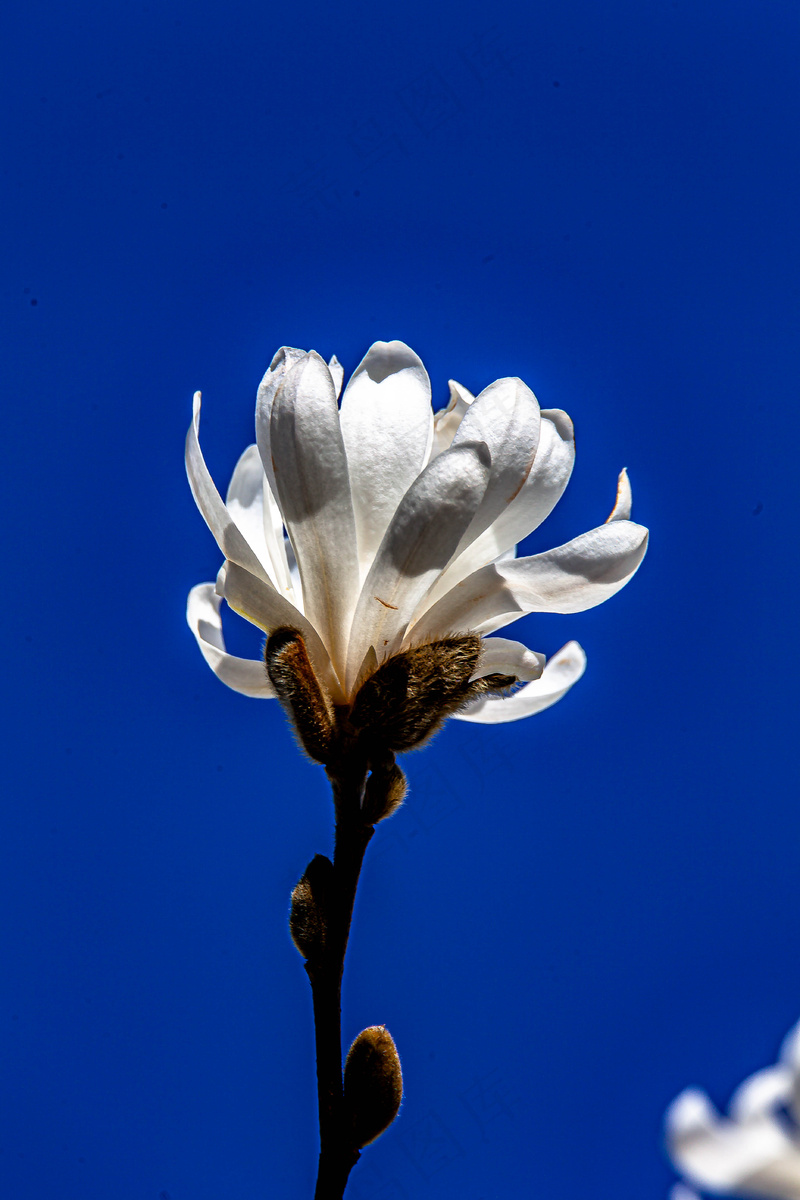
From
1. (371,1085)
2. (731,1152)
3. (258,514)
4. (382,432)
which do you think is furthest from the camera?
(258,514)

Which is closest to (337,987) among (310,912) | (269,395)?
(310,912)

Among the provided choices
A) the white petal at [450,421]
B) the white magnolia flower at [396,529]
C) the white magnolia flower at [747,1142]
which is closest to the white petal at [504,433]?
the white magnolia flower at [396,529]

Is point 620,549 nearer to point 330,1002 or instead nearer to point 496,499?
point 496,499

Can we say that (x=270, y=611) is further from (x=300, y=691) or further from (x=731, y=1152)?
(x=731, y=1152)

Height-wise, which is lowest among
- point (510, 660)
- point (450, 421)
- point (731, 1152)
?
point (731, 1152)

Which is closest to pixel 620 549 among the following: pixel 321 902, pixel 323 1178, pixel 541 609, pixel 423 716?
pixel 541 609

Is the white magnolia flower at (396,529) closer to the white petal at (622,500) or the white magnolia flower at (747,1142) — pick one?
the white petal at (622,500)

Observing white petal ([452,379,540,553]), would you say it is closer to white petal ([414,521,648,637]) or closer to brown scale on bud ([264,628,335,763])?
white petal ([414,521,648,637])
